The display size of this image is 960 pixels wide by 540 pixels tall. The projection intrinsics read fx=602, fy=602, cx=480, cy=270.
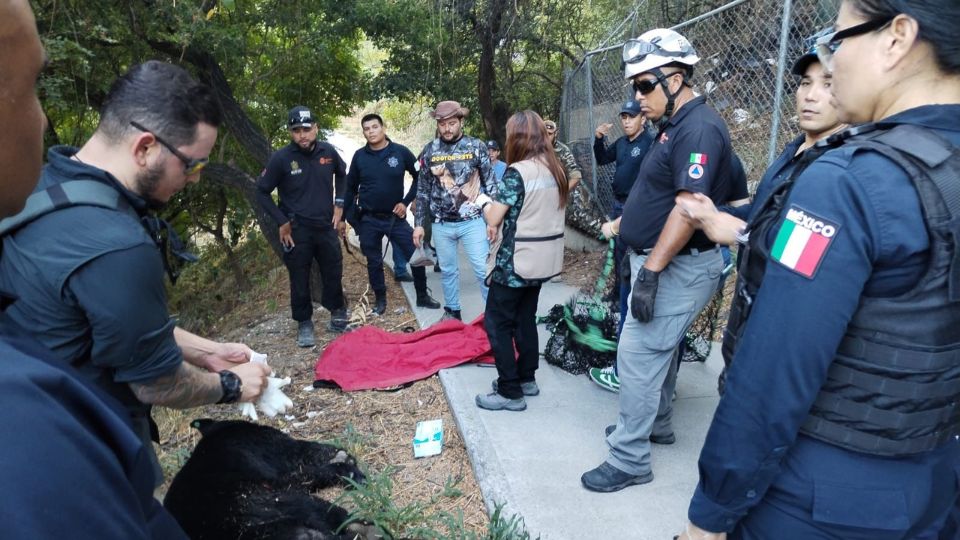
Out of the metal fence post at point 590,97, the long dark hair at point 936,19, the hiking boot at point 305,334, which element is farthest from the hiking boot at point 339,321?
the long dark hair at point 936,19

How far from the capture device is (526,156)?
3.69 metres

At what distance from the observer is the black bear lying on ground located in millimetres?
2332

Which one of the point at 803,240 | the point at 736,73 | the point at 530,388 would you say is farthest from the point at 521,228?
the point at 736,73

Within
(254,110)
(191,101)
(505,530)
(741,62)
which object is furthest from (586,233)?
(191,101)

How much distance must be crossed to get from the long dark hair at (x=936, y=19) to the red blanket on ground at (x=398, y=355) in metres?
3.78

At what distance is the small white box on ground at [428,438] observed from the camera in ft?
11.6

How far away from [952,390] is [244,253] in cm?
1157

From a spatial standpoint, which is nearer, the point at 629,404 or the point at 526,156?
the point at 629,404

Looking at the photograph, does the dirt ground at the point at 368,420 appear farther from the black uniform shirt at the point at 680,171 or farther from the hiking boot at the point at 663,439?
the black uniform shirt at the point at 680,171

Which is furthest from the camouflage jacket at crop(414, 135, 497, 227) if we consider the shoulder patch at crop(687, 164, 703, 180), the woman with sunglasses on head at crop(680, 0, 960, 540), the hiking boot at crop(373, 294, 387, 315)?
the woman with sunglasses on head at crop(680, 0, 960, 540)

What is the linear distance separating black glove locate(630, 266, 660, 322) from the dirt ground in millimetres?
1238

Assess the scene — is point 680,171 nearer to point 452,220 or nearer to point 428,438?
point 428,438

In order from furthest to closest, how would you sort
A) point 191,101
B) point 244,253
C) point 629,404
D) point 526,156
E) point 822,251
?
point 244,253, point 526,156, point 629,404, point 191,101, point 822,251

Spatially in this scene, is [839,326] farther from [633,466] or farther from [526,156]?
[526,156]
